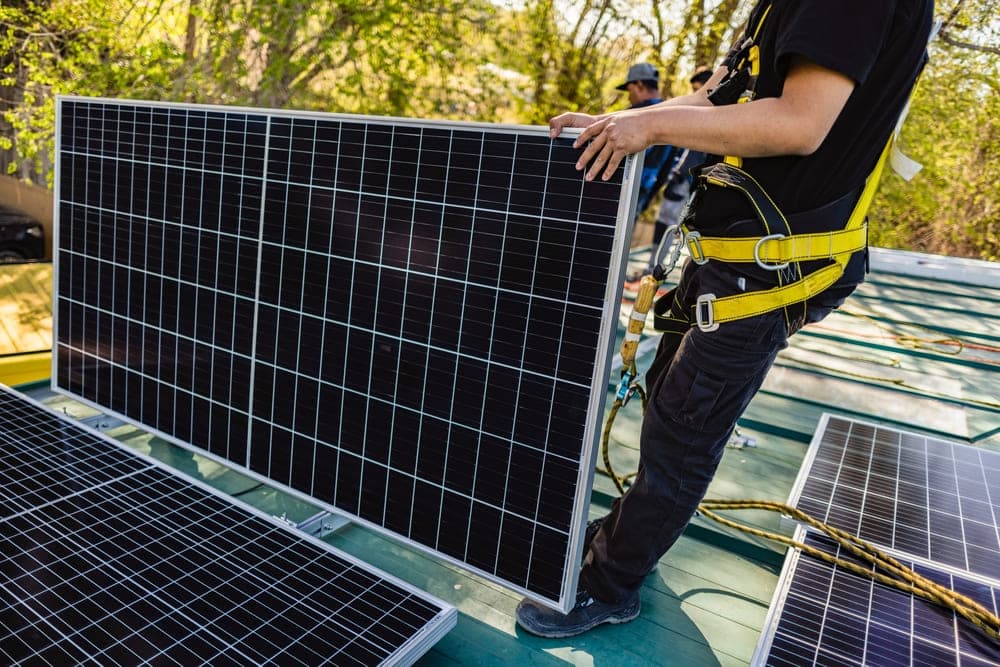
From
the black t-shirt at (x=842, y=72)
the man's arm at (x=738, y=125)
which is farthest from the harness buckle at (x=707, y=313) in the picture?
the man's arm at (x=738, y=125)

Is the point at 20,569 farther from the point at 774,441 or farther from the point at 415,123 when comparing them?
the point at 774,441

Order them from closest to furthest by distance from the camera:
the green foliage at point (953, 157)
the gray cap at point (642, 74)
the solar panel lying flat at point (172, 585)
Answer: the solar panel lying flat at point (172, 585) → the gray cap at point (642, 74) → the green foliage at point (953, 157)

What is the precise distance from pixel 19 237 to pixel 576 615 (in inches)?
401

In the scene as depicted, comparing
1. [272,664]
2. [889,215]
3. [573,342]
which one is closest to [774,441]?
[573,342]

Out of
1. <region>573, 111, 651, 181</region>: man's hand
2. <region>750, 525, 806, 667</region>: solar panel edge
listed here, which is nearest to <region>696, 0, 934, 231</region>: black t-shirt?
<region>573, 111, 651, 181</region>: man's hand

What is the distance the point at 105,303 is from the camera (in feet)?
11.4

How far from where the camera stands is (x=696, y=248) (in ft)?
7.26

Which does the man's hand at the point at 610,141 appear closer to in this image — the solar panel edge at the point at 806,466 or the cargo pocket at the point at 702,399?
the cargo pocket at the point at 702,399

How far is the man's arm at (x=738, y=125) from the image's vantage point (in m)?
1.82

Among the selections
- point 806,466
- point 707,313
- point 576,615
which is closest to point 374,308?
point 707,313

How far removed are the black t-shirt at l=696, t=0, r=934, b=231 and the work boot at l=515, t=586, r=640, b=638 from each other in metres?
1.33

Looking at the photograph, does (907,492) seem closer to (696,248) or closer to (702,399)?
(702,399)

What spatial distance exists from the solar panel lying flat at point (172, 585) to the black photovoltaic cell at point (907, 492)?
181 cm

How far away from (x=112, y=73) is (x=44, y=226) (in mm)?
2449
